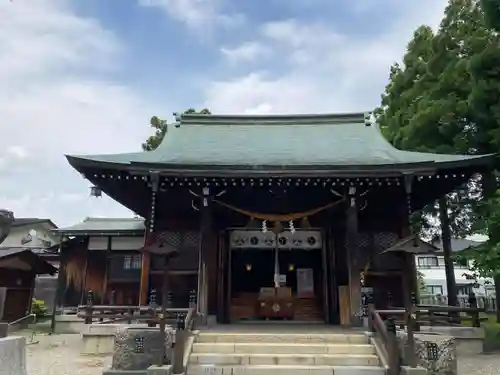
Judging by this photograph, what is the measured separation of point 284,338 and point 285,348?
334mm

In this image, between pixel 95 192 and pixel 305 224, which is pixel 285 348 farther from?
pixel 95 192

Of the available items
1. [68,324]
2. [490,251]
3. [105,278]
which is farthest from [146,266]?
[490,251]

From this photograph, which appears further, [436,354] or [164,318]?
[164,318]

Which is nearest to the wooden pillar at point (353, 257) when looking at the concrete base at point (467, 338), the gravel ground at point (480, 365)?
the concrete base at point (467, 338)

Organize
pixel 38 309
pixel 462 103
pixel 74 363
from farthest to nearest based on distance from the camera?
1. pixel 38 309
2. pixel 462 103
3. pixel 74 363

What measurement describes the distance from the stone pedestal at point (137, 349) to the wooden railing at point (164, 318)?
0.42ft

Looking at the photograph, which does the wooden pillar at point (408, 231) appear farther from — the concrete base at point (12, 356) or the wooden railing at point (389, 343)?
the concrete base at point (12, 356)

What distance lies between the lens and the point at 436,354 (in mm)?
6762

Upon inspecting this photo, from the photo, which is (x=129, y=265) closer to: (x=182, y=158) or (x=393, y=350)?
(x=182, y=158)

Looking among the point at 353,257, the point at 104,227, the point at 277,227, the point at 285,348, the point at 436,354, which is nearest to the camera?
the point at 436,354

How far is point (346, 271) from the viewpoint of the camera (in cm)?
1078

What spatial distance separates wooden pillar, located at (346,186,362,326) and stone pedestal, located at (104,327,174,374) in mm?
4096

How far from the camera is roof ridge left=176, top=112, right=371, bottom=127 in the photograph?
46.9 feet

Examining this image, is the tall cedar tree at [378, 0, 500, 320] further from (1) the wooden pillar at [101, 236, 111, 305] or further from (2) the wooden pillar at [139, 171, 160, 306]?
(1) the wooden pillar at [101, 236, 111, 305]
